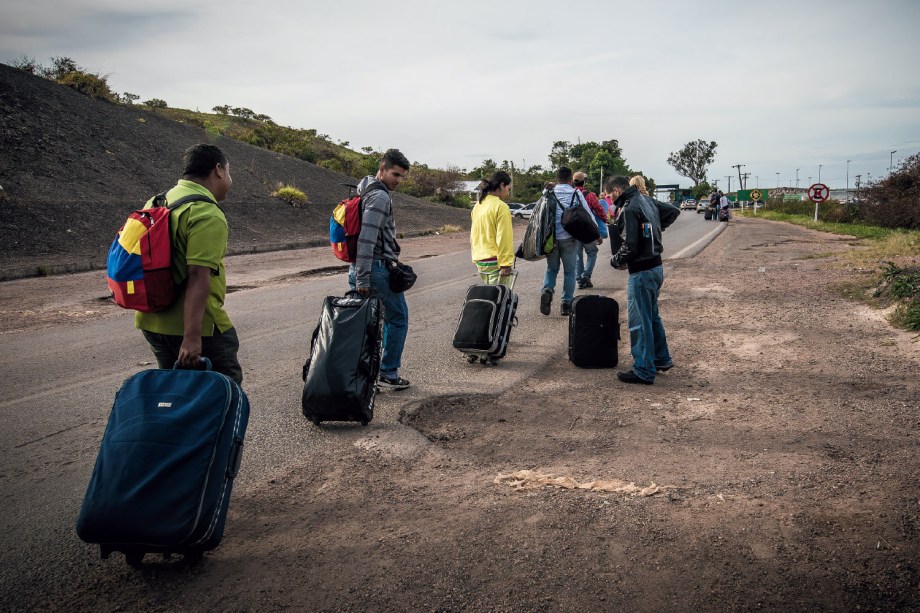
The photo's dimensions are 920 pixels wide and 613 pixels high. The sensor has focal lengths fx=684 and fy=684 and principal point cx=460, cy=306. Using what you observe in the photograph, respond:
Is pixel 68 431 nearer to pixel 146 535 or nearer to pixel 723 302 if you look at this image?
pixel 146 535

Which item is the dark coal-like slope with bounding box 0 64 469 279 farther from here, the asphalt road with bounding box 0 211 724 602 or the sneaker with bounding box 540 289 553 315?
the sneaker with bounding box 540 289 553 315

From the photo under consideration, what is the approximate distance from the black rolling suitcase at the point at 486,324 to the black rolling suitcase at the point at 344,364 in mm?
1835

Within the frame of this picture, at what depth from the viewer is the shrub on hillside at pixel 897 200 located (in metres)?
24.7

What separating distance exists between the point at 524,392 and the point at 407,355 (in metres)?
1.75

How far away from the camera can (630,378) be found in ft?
19.8

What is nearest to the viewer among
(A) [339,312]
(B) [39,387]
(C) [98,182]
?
(A) [339,312]

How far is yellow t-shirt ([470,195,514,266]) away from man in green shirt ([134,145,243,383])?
11.8 feet

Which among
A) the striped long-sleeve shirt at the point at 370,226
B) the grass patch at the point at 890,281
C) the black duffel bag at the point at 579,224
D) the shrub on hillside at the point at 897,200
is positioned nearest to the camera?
the striped long-sleeve shirt at the point at 370,226

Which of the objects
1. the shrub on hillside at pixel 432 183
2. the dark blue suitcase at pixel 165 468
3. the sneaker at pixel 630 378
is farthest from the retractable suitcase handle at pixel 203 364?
the shrub on hillside at pixel 432 183

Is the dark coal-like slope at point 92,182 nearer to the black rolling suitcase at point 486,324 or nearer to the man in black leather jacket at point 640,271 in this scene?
the black rolling suitcase at point 486,324

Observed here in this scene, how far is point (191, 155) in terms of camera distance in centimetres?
348

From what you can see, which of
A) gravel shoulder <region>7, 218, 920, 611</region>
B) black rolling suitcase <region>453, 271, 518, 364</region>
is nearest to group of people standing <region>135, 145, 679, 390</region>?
black rolling suitcase <region>453, 271, 518, 364</region>

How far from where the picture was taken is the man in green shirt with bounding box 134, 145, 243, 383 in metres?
3.25

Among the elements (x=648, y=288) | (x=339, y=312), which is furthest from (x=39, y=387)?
(x=648, y=288)
